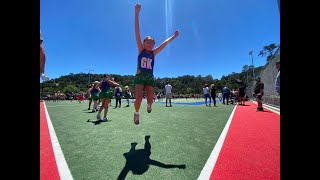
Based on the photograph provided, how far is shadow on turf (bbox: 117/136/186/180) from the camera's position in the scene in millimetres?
3127

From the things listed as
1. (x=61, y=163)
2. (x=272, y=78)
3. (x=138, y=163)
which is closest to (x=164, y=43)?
(x=138, y=163)

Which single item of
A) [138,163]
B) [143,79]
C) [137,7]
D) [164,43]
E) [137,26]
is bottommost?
[138,163]

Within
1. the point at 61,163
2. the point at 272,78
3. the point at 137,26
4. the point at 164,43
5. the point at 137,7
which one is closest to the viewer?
the point at 61,163

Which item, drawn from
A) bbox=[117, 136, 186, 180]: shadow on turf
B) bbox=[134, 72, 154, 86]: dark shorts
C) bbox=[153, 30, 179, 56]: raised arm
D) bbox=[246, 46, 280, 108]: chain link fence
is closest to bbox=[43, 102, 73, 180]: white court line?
bbox=[117, 136, 186, 180]: shadow on turf

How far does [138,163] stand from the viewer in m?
3.46

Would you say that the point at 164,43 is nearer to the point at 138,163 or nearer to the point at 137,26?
the point at 137,26

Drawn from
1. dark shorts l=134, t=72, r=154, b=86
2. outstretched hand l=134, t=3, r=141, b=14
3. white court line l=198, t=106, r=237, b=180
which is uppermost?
outstretched hand l=134, t=3, r=141, b=14

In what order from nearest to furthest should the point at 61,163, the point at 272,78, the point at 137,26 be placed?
the point at 61,163
the point at 137,26
the point at 272,78

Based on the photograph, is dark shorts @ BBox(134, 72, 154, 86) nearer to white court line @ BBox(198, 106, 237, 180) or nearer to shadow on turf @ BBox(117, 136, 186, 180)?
shadow on turf @ BBox(117, 136, 186, 180)

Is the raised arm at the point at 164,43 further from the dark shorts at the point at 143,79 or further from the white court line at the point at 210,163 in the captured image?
Result: the white court line at the point at 210,163

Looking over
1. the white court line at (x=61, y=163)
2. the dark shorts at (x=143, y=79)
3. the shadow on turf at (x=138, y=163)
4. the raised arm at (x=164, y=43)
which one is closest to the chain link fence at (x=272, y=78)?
the raised arm at (x=164, y=43)
